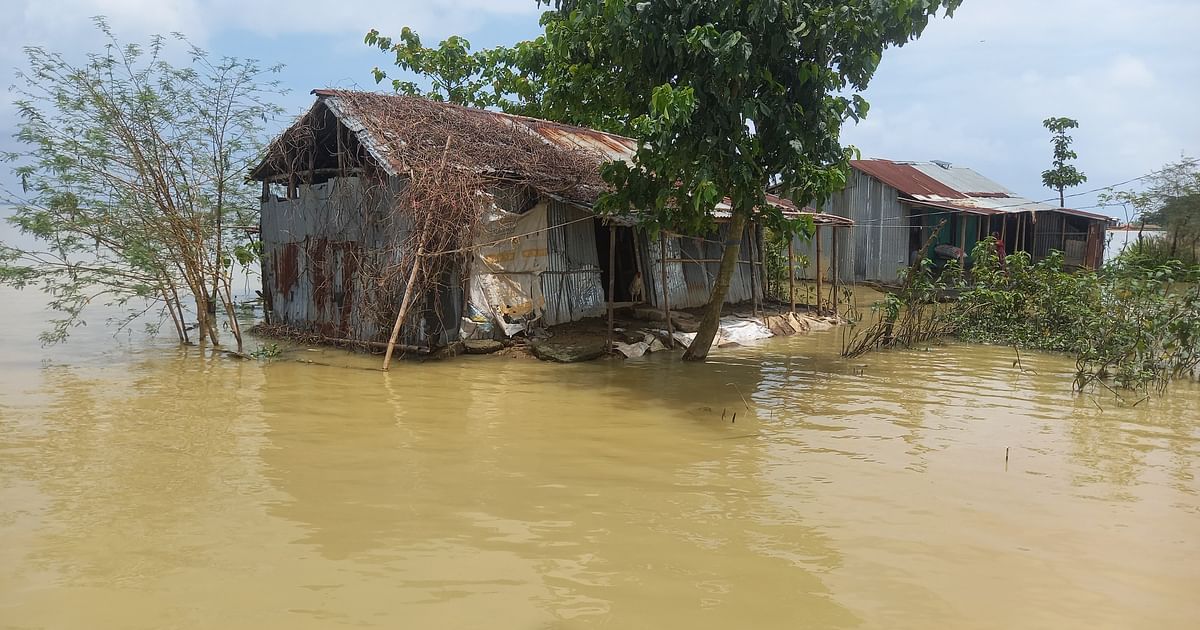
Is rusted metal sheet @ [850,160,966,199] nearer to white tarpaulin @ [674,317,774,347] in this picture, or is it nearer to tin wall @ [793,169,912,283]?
tin wall @ [793,169,912,283]

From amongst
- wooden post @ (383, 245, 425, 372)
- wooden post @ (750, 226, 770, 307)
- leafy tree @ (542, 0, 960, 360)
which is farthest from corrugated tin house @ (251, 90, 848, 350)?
wooden post @ (750, 226, 770, 307)

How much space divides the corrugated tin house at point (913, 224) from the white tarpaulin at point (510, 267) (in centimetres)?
1229

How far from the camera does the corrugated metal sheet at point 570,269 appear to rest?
11750 millimetres

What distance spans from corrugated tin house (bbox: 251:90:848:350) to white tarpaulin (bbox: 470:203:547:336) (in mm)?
16

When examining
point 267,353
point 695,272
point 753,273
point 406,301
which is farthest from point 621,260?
point 267,353

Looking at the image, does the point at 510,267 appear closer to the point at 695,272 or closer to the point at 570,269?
the point at 570,269

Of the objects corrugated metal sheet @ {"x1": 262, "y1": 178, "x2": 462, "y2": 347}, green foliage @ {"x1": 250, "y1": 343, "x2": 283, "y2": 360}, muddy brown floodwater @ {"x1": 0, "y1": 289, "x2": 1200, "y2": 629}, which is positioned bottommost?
muddy brown floodwater @ {"x1": 0, "y1": 289, "x2": 1200, "y2": 629}

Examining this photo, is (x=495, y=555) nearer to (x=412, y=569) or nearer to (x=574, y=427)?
(x=412, y=569)

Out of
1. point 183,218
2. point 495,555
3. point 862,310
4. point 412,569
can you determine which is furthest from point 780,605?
point 862,310

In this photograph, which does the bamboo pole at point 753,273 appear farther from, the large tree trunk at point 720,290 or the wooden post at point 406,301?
the wooden post at point 406,301

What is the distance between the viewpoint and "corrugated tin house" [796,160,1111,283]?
72.7 ft

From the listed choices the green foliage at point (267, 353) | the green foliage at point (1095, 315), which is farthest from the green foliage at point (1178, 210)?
the green foliage at point (267, 353)

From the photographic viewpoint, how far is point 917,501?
5410 mm

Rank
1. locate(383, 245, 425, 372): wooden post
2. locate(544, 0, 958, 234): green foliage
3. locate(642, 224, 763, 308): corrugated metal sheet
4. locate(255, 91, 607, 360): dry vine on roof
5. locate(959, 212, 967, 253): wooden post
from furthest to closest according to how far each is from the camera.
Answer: locate(959, 212, 967, 253): wooden post
locate(642, 224, 763, 308): corrugated metal sheet
locate(255, 91, 607, 360): dry vine on roof
locate(383, 245, 425, 372): wooden post
locate(544, 0, 958, 234): green foliage
